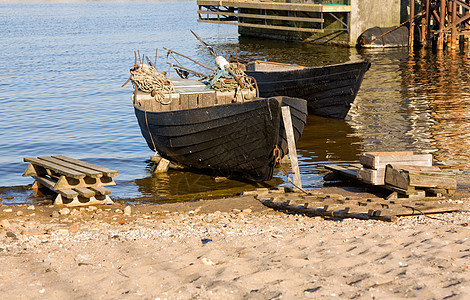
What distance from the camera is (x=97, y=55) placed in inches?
1309

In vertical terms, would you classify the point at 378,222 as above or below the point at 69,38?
below

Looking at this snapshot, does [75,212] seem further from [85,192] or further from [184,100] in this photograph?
[184,100]

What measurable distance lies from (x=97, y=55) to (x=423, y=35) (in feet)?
58.4

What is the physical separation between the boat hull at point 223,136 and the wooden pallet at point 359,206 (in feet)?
4.51

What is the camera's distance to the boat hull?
31.0 feet

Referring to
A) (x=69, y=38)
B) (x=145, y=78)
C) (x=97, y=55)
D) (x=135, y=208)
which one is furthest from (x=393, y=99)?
(x=69, y=38)

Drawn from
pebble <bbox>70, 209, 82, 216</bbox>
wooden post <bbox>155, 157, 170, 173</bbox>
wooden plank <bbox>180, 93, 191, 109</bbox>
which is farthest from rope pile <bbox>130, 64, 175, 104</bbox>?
pebble <bbox>70, 209, 82, 216</bbox>

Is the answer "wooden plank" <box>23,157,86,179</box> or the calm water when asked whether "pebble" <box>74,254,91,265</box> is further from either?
the calm water

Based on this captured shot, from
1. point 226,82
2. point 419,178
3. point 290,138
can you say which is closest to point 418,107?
point 226,82

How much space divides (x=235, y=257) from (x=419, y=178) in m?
3.39

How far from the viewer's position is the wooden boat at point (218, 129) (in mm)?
9508

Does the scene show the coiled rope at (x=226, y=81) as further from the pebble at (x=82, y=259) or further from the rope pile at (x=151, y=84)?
the pebble at (x=82, y=259)

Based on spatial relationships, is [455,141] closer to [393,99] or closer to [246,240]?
[393,99]

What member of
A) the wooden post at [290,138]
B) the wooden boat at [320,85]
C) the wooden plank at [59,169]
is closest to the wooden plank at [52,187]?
the wooden plank at [59,169]
